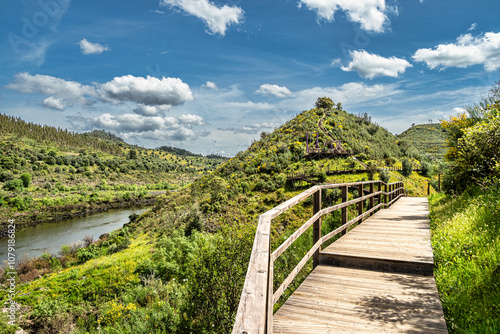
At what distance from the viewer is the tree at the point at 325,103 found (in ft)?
229

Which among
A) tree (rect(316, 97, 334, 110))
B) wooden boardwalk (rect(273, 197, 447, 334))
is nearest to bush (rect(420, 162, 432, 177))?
tree (rect(316, 97, 334, 110))

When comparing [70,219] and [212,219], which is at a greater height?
[212,219]

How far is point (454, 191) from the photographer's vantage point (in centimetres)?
1084

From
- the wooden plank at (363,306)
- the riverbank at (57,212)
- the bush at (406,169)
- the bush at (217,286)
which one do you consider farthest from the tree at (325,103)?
the wooden plank at (363,306)

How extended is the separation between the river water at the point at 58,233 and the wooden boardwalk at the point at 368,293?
35741mm

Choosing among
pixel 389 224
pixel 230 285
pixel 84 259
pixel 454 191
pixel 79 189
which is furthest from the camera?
pixel 79 189

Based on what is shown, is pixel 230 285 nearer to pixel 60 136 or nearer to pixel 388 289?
pixel 388 289

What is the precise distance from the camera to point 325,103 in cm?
7006

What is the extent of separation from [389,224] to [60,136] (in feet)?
461

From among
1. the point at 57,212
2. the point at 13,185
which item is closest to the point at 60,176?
the point at 13,185

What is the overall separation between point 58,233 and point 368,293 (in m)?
48.3

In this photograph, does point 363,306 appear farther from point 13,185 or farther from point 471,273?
point 13,185

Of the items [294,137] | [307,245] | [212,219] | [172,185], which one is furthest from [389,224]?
[172,185]

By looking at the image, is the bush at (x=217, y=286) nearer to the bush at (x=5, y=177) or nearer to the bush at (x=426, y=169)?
the bush at (x=426, y=169)
